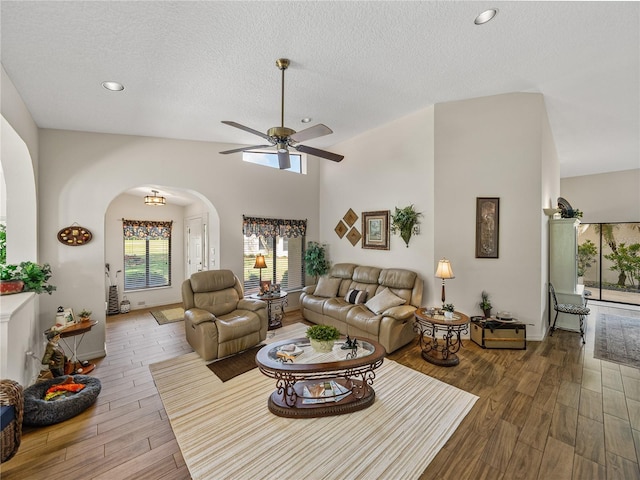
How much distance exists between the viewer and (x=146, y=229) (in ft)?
21.0

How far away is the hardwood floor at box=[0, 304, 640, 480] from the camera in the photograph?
1.94 m

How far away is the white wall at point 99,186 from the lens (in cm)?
367

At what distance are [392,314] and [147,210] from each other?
6.08m

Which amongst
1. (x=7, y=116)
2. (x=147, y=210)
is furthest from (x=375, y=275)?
(x=147, y=210)

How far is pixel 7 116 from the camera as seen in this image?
2551mm

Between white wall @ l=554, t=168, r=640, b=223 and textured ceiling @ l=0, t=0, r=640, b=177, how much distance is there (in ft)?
12.1

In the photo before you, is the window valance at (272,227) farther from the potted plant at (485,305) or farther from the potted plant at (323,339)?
the potted plant at (485,305)

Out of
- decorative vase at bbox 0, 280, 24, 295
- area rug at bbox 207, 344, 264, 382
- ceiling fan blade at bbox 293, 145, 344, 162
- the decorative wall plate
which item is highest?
ceiling fan blade at bbox 293, 145, 344, 162

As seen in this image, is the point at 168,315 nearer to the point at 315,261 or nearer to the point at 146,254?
the point at 146,254

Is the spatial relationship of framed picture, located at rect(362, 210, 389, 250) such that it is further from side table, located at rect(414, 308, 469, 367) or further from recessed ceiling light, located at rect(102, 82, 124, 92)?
recessed ceiling light, located at rect(102, 82, 124, 92)

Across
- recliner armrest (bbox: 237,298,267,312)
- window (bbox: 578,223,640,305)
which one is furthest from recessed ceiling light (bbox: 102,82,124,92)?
window (bbox: 578,223,640,305)

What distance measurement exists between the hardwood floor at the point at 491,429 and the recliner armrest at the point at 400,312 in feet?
1.81

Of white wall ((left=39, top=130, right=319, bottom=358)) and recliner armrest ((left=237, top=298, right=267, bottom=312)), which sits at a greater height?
white wall ((left=39, top=130, right=319, bottom=358))

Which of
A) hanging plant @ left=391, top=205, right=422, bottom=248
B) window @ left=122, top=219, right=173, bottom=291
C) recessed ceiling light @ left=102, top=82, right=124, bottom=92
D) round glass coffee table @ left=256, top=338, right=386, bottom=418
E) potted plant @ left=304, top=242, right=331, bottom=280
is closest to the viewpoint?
round glass coffee table @ left=256, top=338, right=386, bottom=418
